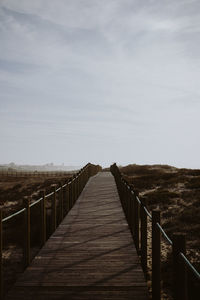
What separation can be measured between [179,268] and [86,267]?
2914 millimetres

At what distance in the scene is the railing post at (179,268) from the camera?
3.24 m

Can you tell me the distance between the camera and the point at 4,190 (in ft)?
116

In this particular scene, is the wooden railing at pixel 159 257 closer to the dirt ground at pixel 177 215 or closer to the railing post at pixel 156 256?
the railing post at pixel 156 256

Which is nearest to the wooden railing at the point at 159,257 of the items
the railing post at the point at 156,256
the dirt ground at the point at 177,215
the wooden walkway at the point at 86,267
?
the railing post at the point at 156,256

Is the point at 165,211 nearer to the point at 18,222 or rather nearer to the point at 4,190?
the point at 18,222

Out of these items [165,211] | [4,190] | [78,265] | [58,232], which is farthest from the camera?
[4,190]

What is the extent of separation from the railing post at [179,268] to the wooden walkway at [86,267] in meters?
1.41

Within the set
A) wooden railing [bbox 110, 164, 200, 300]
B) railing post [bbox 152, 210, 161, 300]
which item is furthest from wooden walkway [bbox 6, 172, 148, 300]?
wooden railing [bbox 110, 164, 200, 300]

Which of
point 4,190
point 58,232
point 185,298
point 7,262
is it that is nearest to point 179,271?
point 185,298

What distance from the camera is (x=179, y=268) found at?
10.9ft

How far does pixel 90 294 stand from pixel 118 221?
18.2ft

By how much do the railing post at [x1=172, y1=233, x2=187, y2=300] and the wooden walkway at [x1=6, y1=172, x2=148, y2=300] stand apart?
141 cm

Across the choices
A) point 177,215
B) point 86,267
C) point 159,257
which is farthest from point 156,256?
point 177,215

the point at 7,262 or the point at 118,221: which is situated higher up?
the point at 118,221
